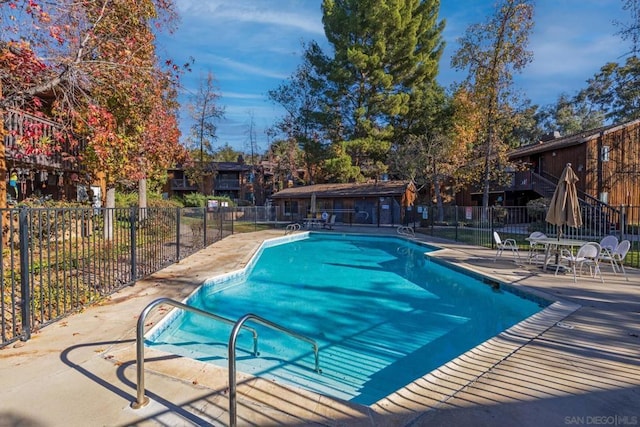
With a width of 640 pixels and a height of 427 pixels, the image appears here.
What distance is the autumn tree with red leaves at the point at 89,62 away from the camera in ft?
20.6

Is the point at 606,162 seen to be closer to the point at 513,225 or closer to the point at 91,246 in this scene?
the point at 513,225

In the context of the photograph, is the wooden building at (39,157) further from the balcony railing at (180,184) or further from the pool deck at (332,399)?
the balcony railing at (180,184)

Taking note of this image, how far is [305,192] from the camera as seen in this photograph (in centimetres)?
2995

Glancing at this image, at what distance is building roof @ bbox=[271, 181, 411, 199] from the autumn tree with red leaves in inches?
693

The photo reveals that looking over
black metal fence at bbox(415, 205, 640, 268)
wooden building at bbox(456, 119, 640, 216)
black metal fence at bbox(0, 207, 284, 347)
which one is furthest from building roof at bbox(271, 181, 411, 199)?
black metal fence at bbox(0, 207, 284, 347)

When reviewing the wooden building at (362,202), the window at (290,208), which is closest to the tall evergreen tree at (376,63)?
the wooden building at (362,202)

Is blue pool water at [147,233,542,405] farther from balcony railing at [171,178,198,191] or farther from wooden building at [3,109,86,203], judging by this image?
balcony railing at [171,178,198,191]

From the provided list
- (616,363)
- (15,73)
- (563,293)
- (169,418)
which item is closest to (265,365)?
(169,418)

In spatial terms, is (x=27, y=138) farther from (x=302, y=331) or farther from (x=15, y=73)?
(x=302, y=331)

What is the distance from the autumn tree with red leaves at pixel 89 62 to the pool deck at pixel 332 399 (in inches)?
197

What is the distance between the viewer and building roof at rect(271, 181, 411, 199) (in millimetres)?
25234

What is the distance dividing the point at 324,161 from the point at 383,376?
27040 millimetres

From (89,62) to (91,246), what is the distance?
15.0 feet

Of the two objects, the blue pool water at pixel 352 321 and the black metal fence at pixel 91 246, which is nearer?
the black metal fence at pixel 91 246
